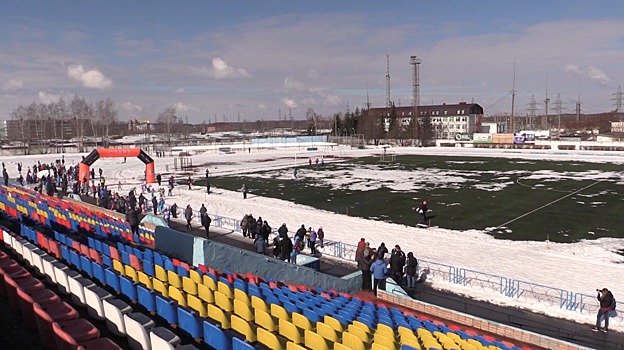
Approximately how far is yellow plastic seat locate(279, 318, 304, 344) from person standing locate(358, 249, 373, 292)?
706 centimetres

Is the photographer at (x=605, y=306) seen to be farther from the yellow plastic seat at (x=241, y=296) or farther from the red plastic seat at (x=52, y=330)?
the red plastic seat at (x=52, y=330)

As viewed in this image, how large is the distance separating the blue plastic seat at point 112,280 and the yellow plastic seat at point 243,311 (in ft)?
9.42

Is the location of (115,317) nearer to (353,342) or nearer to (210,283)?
(210,283)

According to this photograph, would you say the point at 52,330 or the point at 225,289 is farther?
the point at 225,289

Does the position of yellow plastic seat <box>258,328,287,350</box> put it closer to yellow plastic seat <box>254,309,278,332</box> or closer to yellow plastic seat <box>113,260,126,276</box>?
yellow plastic seat <box>254,309,278,332</box>

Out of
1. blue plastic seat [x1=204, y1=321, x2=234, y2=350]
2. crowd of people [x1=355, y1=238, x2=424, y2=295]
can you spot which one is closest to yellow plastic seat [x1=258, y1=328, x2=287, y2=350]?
blue plastic seat [x1=204, y1=321, x2=234, y2=350]

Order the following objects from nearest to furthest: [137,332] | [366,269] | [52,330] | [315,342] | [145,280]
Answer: [52,330], [137,332], [315,342], [145,280], [366,269]

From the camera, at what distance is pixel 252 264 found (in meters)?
14.6

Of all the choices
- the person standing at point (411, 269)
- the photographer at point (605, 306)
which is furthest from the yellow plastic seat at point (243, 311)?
the photographer at point (605, 306)

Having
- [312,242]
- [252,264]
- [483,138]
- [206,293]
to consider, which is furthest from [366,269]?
[483,138]

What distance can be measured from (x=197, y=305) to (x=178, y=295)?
577mm

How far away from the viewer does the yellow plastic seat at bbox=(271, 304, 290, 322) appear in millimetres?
8391

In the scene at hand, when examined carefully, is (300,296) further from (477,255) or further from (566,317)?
(477,255)

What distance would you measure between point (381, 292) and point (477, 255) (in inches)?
308
